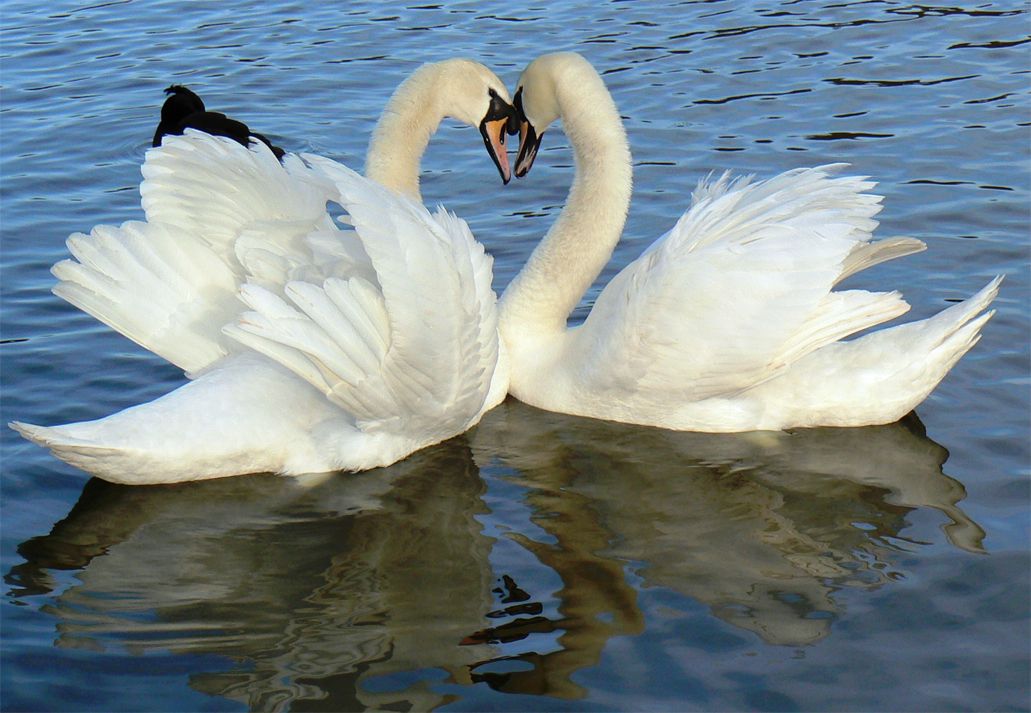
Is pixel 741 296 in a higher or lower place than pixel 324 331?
lower

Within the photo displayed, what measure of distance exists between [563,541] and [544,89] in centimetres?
247

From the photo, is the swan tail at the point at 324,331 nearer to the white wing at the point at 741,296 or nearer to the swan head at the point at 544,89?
the white wing at the point at 741,296

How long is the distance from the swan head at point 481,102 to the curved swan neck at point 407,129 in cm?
4

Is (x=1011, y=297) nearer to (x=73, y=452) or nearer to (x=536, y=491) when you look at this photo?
(x=536, y=491)

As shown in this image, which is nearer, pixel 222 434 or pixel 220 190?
pixel 222 434

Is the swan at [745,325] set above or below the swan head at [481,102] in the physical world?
below

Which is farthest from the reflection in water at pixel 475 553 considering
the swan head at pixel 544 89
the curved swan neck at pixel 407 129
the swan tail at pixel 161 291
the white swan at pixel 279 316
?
the swan head at pixel 544 89

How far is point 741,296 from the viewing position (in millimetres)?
5016

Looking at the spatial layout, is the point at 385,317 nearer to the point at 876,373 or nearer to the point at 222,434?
the point at 222,434

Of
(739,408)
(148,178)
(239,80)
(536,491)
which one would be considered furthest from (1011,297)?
(239,80)

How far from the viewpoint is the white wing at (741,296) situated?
5020mm

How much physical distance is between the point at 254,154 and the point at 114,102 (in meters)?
6.00

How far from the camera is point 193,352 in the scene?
5.41 m

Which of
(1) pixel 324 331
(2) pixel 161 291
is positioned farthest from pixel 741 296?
(2) pixel 161 291
